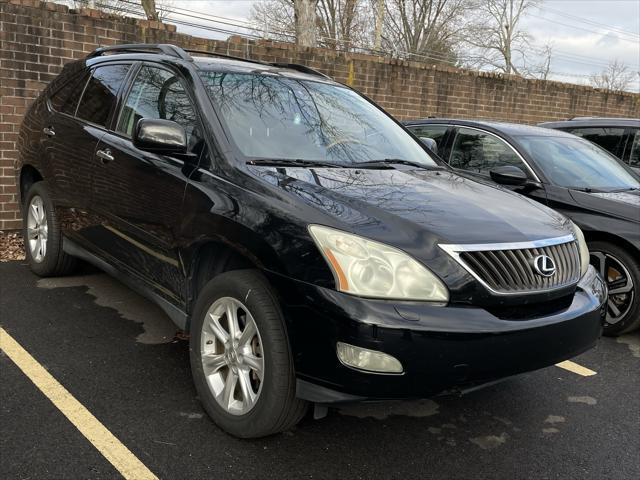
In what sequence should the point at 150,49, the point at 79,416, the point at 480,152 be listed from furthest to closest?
the point at 480,152 < the point at 150,49 < the point at 79,416

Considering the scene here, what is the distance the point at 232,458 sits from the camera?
268 centimetres

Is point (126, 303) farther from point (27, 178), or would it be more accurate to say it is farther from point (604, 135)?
point (604, 135)

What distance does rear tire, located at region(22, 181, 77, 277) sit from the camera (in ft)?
15.4

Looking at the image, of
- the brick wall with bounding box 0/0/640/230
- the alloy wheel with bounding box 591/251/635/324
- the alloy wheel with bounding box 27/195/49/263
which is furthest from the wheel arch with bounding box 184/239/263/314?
the brick wall with bounding box 0/0/640/230

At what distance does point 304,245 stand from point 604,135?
5.97m

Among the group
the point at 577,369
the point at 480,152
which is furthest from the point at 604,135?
the point at 577,369

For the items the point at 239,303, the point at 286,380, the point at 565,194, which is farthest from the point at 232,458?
the point at 565,194

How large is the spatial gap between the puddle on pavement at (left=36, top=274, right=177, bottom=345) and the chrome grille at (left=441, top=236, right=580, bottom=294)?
7.61 feet

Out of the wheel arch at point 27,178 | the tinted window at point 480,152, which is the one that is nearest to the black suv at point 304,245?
the wheel arch at point 27,178

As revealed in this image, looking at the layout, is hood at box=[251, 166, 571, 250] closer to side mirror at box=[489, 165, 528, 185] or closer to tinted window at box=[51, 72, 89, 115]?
side mirror at box=[489, 165, 528, 185]

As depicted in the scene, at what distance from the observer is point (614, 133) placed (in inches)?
279

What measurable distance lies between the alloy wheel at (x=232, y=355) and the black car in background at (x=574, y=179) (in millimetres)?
2168

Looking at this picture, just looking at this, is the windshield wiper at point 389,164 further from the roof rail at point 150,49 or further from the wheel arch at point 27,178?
the wheel arch at point 27,178

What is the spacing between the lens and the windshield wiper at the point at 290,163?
3004mm
